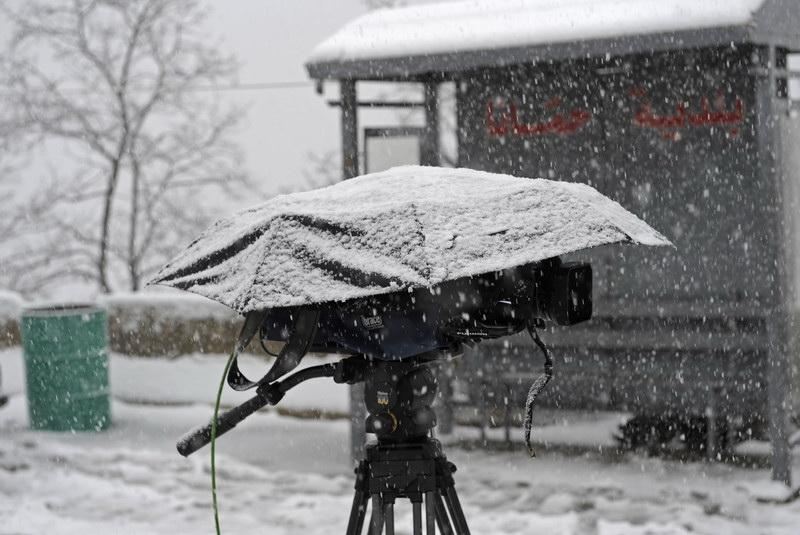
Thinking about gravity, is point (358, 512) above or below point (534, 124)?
below

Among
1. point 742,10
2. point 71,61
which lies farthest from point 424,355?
point 71,61

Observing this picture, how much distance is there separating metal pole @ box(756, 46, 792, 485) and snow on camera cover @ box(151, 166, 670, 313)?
157 inches

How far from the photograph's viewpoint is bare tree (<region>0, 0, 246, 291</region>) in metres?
21.5

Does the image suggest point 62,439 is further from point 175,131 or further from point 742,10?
point 175,131

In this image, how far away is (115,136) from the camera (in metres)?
21.7

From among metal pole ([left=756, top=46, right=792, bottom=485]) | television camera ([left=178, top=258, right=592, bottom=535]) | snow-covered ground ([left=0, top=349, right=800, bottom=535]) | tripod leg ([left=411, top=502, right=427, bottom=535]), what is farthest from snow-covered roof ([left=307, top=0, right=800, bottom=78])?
tripod leg ([left=411, top=502, right=427, bottom=535])

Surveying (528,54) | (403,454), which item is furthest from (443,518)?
(528,54)

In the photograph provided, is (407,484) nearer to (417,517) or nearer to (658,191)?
(417,517)

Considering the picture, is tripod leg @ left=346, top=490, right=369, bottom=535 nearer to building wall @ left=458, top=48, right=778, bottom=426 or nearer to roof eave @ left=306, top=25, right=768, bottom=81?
roof eave @ left=306, top=25, right=768, bottom=81

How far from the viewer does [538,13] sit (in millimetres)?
8031

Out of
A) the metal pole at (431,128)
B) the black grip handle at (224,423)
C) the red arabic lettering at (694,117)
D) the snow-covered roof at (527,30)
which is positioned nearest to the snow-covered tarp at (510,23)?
the snow-covered roof at (527,30)

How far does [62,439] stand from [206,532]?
3079 millimetres

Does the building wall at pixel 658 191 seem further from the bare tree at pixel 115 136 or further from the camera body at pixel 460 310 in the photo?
the bare tree at pixel 115 136

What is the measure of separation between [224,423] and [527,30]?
5.08 metres
